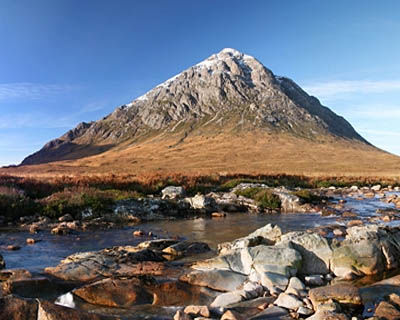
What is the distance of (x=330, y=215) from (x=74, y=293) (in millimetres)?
20058

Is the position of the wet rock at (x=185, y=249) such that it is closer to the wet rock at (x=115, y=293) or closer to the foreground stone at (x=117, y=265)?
the foreground stone at (x=117, y=265)

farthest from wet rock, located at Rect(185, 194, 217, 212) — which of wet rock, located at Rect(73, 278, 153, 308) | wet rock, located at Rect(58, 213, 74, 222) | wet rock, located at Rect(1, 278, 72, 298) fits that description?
wet rock, located at Rect(1, 278, 72, 298)

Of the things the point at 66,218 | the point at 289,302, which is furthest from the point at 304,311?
the point at 66,218

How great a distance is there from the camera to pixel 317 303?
8.44 metres

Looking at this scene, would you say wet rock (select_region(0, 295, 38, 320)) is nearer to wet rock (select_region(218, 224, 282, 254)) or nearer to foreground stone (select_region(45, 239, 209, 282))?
foreground stone (select_region(45, 239, 209, 282))

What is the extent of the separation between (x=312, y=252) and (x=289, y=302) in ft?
13.1

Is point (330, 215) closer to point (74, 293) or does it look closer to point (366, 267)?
point (366, 267)

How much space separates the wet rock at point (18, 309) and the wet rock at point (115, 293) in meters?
1.87

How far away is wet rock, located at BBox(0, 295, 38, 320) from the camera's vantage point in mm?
7039

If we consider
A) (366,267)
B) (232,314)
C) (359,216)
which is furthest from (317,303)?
(359,216)

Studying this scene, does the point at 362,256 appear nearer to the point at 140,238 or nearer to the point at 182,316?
the point at 182,316

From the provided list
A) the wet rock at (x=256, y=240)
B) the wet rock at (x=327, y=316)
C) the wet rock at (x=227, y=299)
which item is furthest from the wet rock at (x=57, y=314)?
the wet rock at (x=256, y=240)

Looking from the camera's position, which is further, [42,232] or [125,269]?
[42,232]

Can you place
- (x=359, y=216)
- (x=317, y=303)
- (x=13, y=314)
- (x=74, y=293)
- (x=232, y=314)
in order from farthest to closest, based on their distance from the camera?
(x=359, y=216) < (x=74, y=293) < (x=317, y=303) < (x=232, y=314) < (x=13, y=314)
